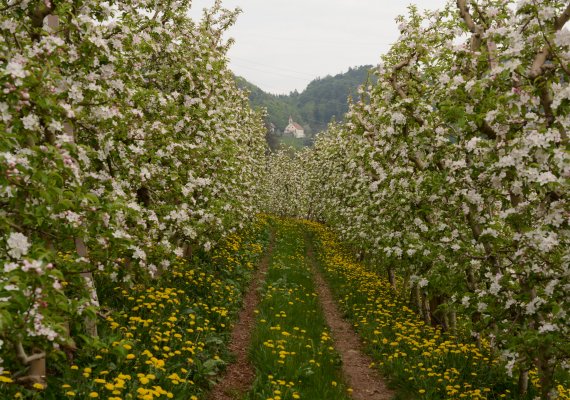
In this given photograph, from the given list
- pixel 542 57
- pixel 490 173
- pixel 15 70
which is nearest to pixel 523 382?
pixel 490 173

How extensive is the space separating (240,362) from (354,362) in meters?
2.96

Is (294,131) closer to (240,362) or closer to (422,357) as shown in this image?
(422,357)

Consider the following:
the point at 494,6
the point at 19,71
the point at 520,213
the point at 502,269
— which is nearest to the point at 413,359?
the point at 502,269

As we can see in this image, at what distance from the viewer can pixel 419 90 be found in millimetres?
11242

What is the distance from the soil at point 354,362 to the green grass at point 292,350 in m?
0.36

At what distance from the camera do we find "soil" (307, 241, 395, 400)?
903cm

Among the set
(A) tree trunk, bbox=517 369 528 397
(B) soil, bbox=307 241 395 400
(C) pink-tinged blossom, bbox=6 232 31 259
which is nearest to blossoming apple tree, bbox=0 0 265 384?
(C) pink-tinged blossom, bbox=6 232 31 259

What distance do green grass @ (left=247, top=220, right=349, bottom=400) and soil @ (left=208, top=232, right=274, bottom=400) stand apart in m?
0.25

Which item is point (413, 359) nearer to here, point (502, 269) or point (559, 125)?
point (502, 269)

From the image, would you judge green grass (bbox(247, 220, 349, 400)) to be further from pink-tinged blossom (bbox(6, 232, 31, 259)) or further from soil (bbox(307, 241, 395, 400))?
pink-tinged blossom (bbox(6, 232, 31, 259))

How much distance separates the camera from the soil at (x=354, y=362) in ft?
29.6

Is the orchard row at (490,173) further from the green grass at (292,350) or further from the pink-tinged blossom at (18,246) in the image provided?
the pink-tinged blossom at (18,246)

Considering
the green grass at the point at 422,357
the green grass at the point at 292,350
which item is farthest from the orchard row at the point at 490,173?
the green grass at the point at 292,350

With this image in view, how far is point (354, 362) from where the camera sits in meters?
10.5
